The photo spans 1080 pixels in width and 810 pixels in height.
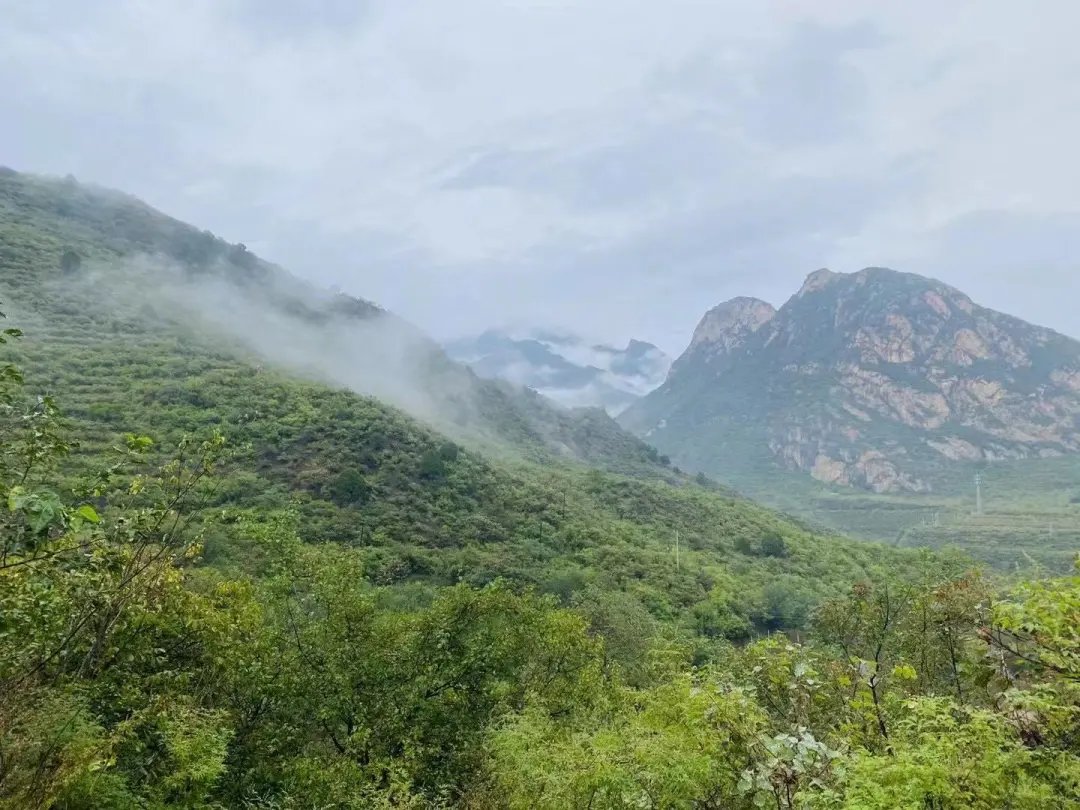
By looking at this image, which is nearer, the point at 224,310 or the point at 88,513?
the point at 88,513

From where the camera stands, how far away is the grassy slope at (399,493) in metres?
60.8

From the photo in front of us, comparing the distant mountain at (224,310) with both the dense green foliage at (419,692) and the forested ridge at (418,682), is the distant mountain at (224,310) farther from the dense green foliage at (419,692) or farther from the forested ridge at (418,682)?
the dense green foliage at (419,692)

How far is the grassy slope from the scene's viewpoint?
6081 cm

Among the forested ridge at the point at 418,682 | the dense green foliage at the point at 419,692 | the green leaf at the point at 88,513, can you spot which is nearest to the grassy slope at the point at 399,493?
the forested ridge at the point at 418,682

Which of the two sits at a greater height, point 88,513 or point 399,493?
point 88,513

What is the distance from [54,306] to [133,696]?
119 m

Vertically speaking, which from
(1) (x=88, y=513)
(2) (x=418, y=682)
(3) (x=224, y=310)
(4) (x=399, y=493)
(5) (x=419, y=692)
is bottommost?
(4) (x=399, y=493)

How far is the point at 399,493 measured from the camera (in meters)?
73.6

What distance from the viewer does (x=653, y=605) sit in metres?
59.3

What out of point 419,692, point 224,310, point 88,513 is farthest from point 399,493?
Result: point 224,310

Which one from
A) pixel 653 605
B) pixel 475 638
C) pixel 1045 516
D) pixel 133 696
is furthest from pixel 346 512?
pixel 1045 516

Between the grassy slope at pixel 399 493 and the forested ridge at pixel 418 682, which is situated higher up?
the forested ridge at pixel 418 682

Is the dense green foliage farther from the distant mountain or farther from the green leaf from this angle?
the distant mountain

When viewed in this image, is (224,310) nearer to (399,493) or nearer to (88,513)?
(399,493)
